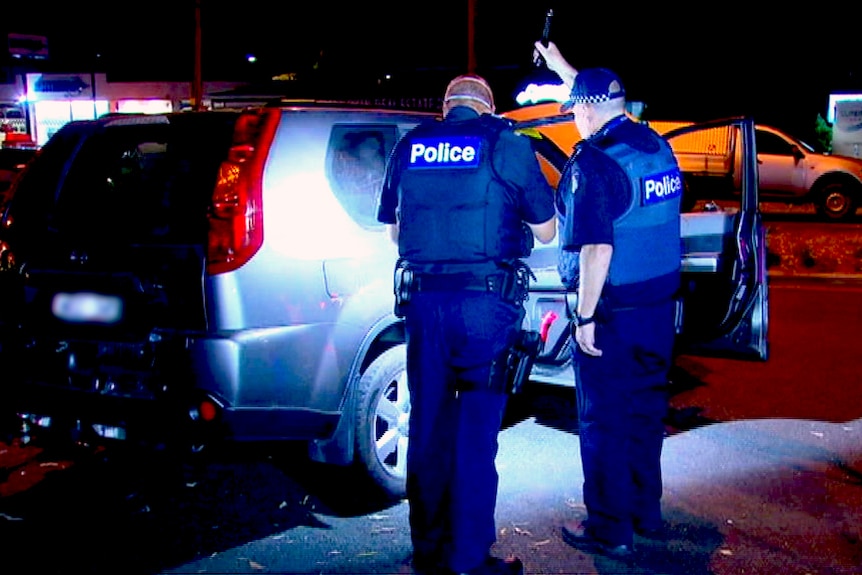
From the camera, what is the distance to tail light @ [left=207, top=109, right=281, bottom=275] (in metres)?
3.85

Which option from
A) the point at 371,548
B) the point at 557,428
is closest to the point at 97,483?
the point at 371,548

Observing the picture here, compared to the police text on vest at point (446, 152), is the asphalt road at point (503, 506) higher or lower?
lower

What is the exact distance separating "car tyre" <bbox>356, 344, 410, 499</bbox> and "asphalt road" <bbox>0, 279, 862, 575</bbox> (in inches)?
7.3

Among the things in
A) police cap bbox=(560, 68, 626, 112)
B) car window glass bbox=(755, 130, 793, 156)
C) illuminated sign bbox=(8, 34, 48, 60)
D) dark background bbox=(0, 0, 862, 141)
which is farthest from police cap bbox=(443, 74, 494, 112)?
illuminated sign bbox=(8, 34, 48, 60)

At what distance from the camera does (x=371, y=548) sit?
13.5ft

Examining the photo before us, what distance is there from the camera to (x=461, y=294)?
3.66 m

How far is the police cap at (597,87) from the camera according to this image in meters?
3.90

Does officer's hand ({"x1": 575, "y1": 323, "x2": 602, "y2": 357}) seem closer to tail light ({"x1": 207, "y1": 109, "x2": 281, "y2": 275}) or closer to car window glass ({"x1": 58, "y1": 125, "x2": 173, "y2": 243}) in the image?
tail light ({"x1": 207, "y1": 109, "x2": 281, "y2": 275})

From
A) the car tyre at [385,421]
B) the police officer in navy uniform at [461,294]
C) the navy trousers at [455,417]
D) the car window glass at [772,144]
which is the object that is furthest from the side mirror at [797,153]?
the navy trousers at [455,417]

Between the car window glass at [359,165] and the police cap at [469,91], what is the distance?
766 mm

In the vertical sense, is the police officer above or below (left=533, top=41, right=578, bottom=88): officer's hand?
below

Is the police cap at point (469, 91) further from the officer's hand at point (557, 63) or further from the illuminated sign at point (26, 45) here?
the illuminated sign at point (26, 45)

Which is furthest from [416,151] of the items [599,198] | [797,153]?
[797,153]

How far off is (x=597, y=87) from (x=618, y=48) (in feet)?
126
